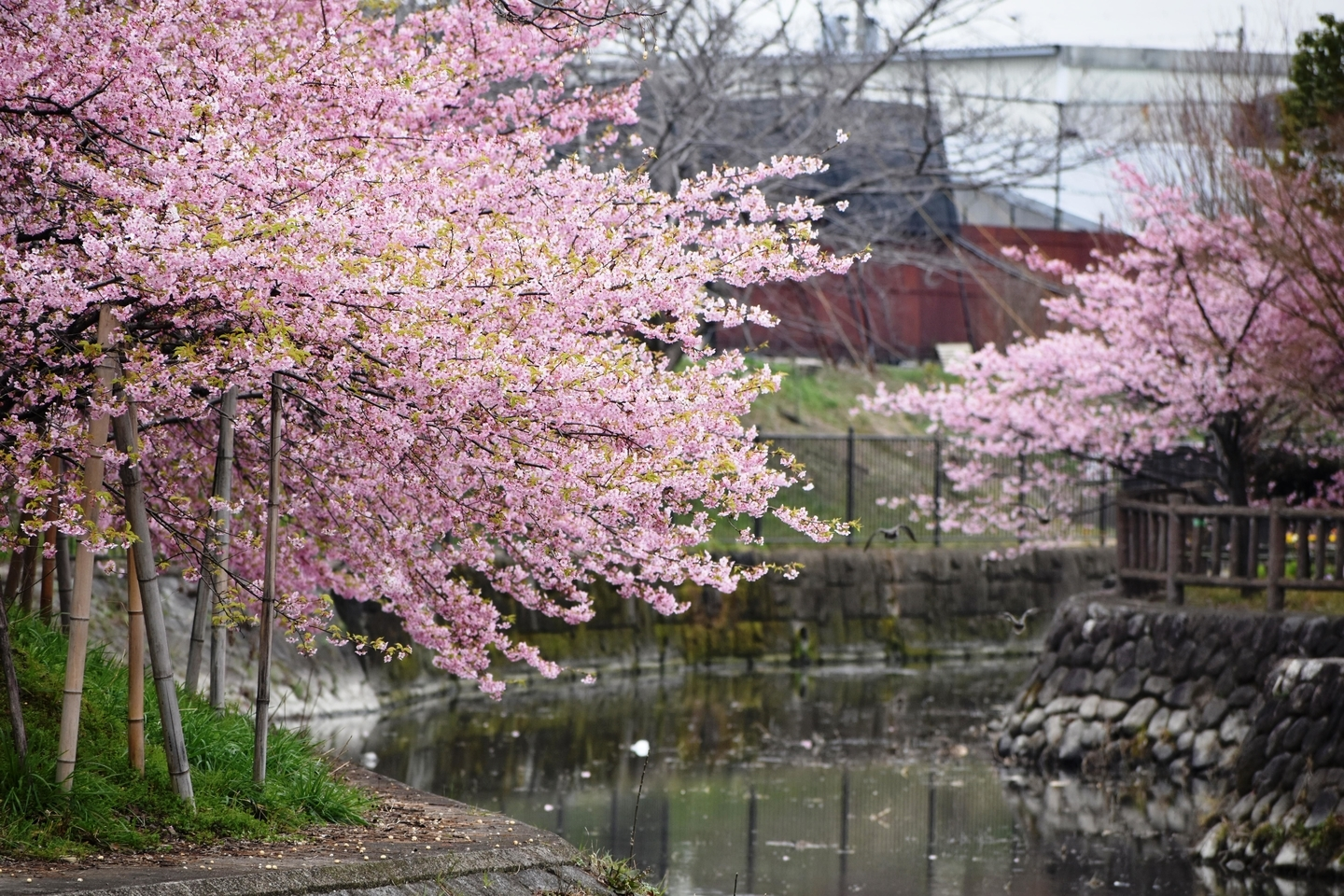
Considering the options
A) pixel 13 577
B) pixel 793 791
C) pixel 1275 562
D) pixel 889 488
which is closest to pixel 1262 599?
pixel 1275 562

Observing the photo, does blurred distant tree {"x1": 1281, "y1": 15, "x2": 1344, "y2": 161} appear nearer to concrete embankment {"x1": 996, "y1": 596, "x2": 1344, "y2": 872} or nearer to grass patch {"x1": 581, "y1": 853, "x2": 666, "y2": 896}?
concrete embankment {"x1": 996, "y1": 596, "x2": 1344, "y2": 872}

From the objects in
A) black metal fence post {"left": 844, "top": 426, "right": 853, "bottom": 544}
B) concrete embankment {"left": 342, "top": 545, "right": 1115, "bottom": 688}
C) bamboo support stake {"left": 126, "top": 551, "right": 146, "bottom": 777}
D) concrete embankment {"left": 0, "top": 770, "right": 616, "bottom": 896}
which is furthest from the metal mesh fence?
bamboo support stake {"left": 126, "top": 551, "right": 146, "bottom": 777}

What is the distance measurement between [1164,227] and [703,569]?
1100 centimetres

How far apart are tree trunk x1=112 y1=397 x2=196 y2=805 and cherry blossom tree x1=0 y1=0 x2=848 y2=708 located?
150 millimetres

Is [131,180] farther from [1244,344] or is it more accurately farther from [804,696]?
[804,696]

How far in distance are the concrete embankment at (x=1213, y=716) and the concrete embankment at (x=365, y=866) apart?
225 inches

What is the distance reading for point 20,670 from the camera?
6902 mm

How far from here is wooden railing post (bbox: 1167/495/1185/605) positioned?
14359mm

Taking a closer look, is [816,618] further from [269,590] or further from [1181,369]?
[269,590]

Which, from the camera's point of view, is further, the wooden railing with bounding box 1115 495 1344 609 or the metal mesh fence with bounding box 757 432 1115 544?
the metal mesh fence with bounding box 757 432 1115 544

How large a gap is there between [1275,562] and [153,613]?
1020 centimetres

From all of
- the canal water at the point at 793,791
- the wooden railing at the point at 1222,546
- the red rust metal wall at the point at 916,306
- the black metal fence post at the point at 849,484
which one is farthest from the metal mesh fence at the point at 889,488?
the wooden railing at the point at 1222,546

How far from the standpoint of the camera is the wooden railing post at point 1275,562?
43.4 feet

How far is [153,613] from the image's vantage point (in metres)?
6.08
